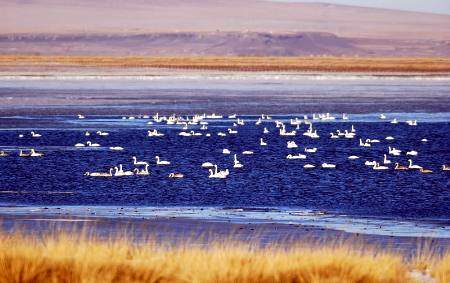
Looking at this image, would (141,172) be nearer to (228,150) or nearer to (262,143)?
(228,150)

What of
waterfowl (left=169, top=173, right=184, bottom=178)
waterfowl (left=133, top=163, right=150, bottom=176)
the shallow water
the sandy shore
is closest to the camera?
the sandy shore

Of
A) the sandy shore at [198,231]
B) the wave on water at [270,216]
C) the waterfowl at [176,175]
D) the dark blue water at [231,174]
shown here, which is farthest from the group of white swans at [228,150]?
the sandy shore at [198,231]

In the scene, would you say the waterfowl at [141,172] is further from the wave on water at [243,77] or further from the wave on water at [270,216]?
the wave on water at [243,77]

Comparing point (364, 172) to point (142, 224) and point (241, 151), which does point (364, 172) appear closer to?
point (241, 151)

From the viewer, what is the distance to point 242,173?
87.7 ft

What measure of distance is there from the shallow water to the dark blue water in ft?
0.09

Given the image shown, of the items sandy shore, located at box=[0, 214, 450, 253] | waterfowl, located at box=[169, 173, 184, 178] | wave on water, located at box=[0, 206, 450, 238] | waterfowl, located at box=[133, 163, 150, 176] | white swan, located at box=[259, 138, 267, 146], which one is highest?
sandy shore, located at box=[0, 214, 450, 253]

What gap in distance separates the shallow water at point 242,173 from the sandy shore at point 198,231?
33.9 inches

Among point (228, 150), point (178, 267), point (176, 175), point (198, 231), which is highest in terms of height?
point (178, 267)

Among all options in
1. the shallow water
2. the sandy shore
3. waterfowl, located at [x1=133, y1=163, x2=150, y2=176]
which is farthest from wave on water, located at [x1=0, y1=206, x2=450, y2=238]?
waterfowl, located at [x1=133, y1=163, x2=150, y2=176]

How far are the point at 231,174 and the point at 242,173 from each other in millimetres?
426

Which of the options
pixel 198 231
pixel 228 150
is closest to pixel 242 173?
pixel 228 150

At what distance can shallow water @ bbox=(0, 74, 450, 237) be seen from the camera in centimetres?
1970

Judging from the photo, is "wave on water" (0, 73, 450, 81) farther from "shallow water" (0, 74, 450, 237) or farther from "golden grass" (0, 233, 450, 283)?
"golden grass" (0, 233, 450, 283)
